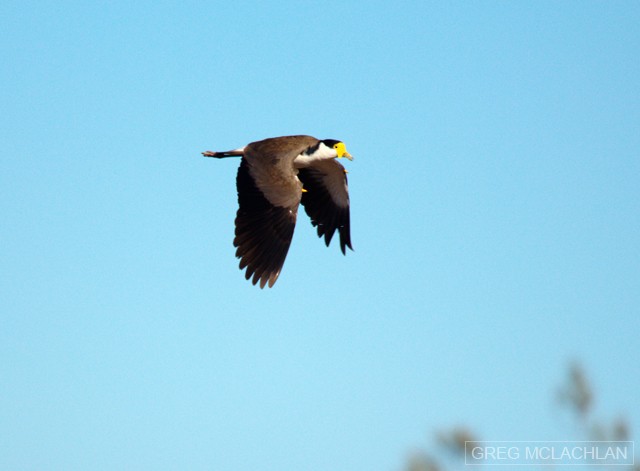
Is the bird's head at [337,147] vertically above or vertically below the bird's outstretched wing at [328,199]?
above

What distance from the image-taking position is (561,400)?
5684 mm

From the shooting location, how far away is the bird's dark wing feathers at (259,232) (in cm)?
1050

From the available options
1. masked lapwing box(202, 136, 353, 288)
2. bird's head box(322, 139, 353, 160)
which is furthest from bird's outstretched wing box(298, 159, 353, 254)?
masked lapwing box(202, 136, 353, 288)

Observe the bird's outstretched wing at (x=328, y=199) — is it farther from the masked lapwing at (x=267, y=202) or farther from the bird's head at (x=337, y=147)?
the masked lapwing at (x=267, y=202)

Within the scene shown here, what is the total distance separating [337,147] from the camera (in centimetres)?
1216

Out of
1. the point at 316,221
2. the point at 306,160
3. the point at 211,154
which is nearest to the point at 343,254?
the point at 316,221

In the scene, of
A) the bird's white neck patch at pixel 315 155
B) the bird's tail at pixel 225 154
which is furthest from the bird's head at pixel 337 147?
the bird's tail at pixel 225 154

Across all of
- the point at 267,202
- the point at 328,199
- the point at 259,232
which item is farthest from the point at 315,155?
the point at 259,232

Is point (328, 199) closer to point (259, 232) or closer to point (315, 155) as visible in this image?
point (315, 155)

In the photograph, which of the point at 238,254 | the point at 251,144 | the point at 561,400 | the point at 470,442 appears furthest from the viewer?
the point at 251,144

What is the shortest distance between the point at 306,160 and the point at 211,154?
1.22 metres

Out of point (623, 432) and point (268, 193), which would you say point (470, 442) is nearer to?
point (623, 432)

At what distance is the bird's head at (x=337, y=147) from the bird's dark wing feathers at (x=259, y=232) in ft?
5.60

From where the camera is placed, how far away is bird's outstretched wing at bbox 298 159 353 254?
12.7 meters
